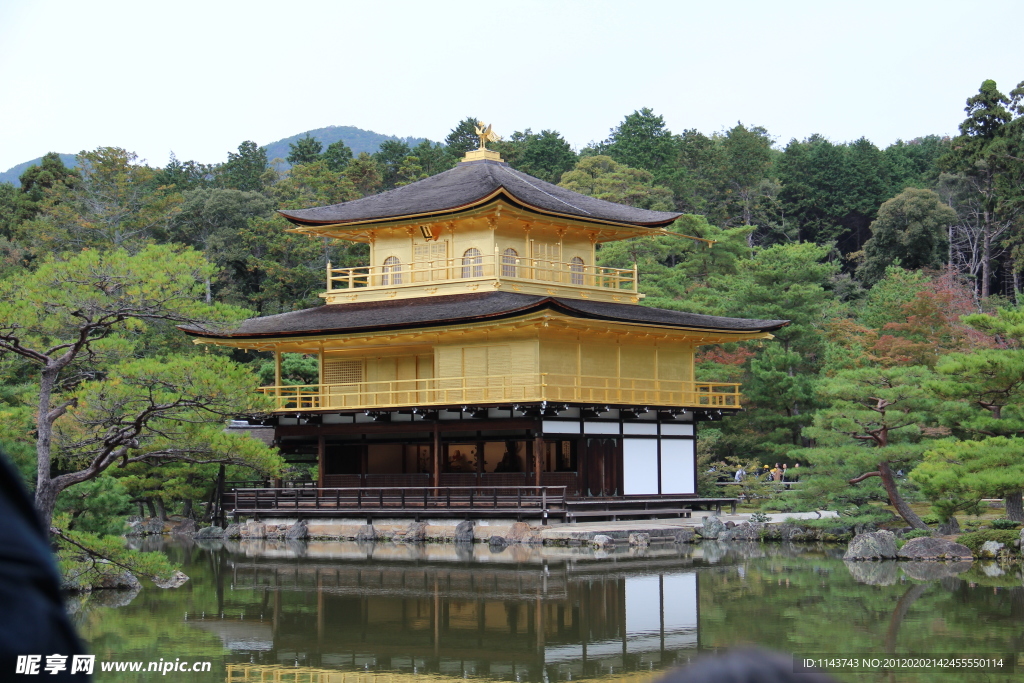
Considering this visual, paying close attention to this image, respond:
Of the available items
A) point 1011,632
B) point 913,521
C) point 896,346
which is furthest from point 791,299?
point 1011,632

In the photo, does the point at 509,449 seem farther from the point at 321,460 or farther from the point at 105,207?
the point at 105,207

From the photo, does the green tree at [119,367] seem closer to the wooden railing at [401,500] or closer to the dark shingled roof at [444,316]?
the wooden railing at [401,500]

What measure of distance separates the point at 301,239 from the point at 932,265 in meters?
28.2

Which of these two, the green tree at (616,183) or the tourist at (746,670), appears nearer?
the tourist at (746,670)

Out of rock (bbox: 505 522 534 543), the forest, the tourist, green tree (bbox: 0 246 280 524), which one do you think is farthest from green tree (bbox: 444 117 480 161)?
the tourist

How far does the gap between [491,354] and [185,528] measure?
390 inches

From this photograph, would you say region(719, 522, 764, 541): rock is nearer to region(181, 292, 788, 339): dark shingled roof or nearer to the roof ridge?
region(181, 292, 788, 339): dark shingled roof

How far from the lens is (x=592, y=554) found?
2227 cm

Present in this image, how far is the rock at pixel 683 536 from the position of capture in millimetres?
24547

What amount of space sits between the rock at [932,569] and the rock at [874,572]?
240 mm

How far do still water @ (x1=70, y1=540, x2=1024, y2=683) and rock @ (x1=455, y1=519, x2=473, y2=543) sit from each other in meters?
4.03

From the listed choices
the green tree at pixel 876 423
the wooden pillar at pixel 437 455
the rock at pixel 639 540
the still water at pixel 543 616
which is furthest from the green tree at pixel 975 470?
the wooden pillar at pixel 437 455

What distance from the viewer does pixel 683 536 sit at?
24.6m

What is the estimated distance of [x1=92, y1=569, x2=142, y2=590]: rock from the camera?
1758 centimetres
